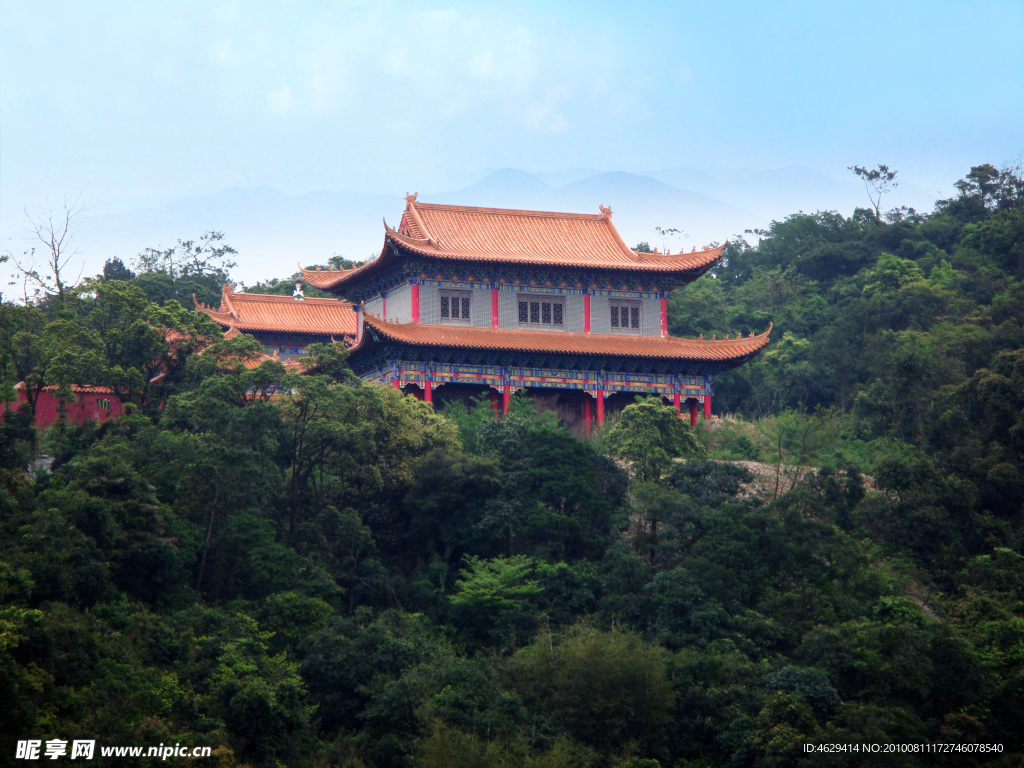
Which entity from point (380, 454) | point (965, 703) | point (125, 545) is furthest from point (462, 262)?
point (965, 703)

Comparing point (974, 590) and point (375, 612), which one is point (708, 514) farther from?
point (375, 612)

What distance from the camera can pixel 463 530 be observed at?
29.6 m

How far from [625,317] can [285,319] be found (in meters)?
13.0

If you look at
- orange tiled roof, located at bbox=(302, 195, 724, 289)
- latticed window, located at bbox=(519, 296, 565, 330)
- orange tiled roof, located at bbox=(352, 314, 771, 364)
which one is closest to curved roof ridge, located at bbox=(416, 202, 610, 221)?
orange tiled roof, located at bbox=(302, 195, 724, 289)

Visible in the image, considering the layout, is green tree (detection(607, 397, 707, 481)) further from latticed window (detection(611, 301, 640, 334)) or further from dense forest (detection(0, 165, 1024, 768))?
latticed window (detection(611, 301, 640, 334))

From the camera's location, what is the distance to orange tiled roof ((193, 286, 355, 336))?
153 ft

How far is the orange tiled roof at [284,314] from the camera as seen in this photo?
46.5 metres

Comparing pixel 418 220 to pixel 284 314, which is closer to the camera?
pixel 418 220

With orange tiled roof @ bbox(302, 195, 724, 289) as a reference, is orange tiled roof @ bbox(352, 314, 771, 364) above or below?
below

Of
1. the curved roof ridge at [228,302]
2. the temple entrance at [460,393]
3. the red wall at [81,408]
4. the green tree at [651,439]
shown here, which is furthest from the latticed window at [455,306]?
the red wall at [81,408]

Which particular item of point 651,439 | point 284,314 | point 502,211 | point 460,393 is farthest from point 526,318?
point 284,314

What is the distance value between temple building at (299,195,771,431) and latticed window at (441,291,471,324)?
0.10 ft

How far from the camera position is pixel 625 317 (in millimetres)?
41219

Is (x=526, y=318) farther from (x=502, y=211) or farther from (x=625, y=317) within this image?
(x=502, y=211)
